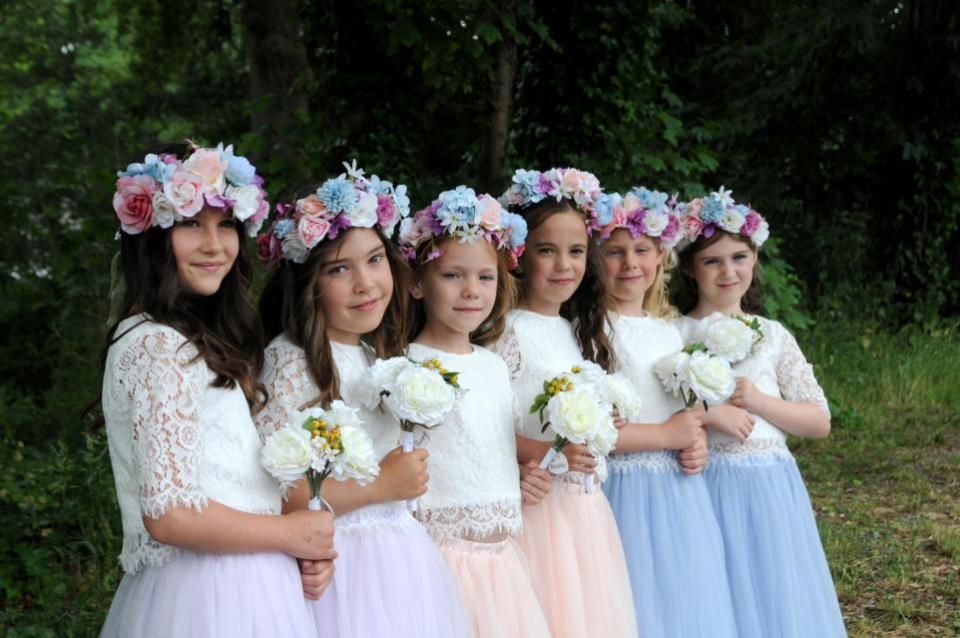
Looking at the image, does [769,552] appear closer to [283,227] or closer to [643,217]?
[643,217]

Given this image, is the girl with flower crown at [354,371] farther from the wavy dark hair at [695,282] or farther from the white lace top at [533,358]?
the wavy dark hair at [695,282]

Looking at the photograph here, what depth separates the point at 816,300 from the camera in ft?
44.0

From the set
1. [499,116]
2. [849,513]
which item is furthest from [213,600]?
[499,116]

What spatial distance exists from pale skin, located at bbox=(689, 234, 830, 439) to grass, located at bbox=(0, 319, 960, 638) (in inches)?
61.9

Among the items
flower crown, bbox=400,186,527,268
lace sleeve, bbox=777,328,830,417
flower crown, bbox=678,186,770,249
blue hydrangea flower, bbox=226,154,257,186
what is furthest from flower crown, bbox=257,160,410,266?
lace sleeve, bbox=777,328,830,417

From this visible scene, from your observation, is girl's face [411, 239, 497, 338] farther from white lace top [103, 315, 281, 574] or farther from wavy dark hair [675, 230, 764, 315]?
wavy dark hair [675, 230, 764, 315]

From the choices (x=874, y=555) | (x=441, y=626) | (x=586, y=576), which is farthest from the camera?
(x=874, y=555)

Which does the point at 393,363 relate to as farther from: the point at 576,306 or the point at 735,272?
the point at 735,272

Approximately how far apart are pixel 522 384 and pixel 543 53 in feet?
17.8

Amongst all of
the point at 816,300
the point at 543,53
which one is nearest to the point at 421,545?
the point at 543,53

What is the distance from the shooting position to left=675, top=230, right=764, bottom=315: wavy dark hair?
16.8ft

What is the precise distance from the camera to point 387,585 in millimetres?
3393

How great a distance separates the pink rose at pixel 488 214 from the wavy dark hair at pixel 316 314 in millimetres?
347

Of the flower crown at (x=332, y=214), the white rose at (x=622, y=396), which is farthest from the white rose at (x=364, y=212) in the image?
the white rose at (x=622, y=396)
